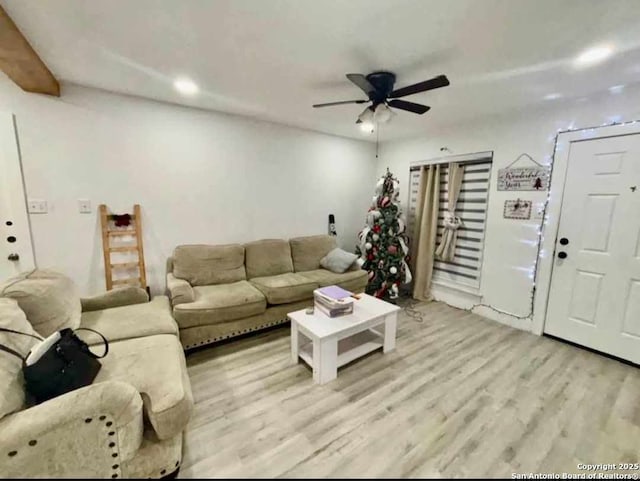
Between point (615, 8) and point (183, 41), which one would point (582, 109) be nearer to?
point (615, 8)

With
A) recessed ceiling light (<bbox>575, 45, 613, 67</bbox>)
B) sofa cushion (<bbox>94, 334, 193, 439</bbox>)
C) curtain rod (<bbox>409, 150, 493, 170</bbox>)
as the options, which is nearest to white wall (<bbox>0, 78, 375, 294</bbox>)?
curtain rod (<bbox>409, 150, 493, 170</bbox>)

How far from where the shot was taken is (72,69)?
218 cm

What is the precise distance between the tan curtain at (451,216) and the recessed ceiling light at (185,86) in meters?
3.05

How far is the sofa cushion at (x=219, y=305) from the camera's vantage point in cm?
237

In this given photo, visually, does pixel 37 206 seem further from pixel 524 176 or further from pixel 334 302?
pixel 524 176

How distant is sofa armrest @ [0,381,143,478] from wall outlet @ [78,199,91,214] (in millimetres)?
2055

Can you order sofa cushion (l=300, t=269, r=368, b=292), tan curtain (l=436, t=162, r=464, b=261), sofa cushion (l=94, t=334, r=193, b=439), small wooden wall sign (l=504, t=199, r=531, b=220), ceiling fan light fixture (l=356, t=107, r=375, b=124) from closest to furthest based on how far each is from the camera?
sofa cushion (l=94, t=334, r=193, b=439) < ceiling fan light fixture (l=356, t=107, r=375, b=124) < small wooden wall sign (l=504, t=199, r=531, b=220) < sofa cushion (l=300, t=269, r=368, b=292) < tan curtain (l=436, t=162, r=464, b=261)

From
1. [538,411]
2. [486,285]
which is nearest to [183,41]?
[538,411]

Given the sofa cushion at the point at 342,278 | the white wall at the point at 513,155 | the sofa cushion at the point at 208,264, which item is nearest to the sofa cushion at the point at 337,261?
the sofa cushion at the point at 342,278

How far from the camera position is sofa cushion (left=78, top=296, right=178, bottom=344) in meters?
1.89

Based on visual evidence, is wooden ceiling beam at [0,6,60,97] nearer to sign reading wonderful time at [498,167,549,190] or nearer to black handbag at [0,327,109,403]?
black handbag at [0,327,109,403]

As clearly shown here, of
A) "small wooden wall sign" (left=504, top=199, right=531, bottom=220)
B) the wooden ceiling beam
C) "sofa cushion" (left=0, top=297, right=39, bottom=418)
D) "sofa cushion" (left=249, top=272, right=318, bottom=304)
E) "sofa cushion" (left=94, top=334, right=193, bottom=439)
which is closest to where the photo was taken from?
"sofa cushion" (left=0, top=297, right=39, bottom=418)

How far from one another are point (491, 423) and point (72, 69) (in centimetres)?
386

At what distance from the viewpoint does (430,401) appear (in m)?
1.87
